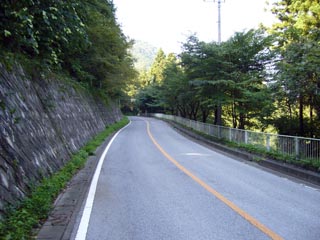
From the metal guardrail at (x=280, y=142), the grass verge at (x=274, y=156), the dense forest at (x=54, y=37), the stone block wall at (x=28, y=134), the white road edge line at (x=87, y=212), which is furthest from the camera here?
the metal guardrail at (x=280, y=142)

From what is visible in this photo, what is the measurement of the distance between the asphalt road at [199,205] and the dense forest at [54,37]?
157 inches

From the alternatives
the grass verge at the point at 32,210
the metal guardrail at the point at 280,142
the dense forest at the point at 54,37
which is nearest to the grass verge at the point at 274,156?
the metal guardrail at the point at 280,142

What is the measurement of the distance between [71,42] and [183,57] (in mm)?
11885

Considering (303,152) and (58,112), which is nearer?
(303,152)

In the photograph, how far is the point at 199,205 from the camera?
21.3 feet

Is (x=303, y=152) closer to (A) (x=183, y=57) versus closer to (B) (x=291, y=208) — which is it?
(B) (x=291, y=208)

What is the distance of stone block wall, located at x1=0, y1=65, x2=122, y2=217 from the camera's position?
5648mm

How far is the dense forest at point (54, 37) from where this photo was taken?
752 centimetres

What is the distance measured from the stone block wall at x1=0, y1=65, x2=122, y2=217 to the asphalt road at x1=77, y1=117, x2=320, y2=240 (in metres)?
1.28

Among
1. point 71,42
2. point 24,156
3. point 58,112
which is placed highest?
point 71,42

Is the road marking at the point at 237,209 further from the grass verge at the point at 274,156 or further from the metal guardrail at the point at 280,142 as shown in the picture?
the metal guardrail at the point at 280,142

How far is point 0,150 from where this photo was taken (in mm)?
5559

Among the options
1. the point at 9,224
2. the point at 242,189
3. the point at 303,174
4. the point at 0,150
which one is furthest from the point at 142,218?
the point at 303,174

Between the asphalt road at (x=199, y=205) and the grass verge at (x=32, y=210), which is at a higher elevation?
the grass verge at (x=32, y=210)
